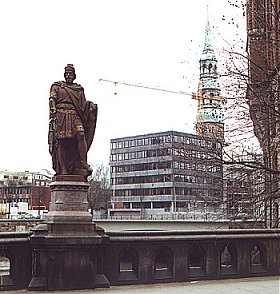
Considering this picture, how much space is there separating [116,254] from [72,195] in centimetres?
157

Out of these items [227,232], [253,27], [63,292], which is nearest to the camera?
[63,292]

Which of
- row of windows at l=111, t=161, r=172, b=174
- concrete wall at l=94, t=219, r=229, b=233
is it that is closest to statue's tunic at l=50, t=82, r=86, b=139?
concrete wall at l=94, t=219, r=229, b=233

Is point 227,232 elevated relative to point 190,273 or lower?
elevated

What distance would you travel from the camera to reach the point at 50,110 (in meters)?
11.7

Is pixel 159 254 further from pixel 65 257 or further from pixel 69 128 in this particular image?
pixel 69 128

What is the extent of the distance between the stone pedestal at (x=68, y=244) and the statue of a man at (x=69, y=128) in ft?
1.05

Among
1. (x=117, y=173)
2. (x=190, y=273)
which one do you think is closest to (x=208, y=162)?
(x=190, y=273)

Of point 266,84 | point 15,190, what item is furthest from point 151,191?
A: point 266,84

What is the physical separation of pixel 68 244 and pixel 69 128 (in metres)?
2.36

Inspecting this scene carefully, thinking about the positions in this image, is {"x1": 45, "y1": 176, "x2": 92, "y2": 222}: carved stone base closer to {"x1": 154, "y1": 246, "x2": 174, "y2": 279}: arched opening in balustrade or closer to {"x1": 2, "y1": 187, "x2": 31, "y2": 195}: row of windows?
{"x1": 154, "y1": 246, "x2": 174, "y2": 279}: arched opening in balustrade

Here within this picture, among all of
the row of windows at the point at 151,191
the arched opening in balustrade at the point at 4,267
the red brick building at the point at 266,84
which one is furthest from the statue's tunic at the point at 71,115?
the row of windows at the point at 151,191

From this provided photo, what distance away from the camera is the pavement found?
10.9m

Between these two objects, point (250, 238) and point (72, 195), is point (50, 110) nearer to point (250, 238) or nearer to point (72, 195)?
point (72, 195)

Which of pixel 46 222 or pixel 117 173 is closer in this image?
pixel 46 222
